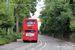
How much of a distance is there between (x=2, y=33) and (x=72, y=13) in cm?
1268

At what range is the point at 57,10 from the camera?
3378cm

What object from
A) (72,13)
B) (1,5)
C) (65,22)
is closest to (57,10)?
(65,22)

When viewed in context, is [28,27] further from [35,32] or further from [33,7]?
[33,7]

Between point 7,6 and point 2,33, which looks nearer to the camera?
point 7,6

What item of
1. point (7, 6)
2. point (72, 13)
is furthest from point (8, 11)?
point (72, 13)

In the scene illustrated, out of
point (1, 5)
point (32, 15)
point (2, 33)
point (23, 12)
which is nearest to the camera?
point (1, 5)

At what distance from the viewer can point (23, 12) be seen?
40.8m

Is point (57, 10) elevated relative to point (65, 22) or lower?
elevated

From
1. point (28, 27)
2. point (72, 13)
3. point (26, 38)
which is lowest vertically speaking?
point (26, 38)

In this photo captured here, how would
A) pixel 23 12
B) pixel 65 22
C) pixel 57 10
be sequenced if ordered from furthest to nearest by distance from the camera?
pixel 23 12 → pixel 57 10 → pixel 65 22

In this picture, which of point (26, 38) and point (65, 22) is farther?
point (65, 22)

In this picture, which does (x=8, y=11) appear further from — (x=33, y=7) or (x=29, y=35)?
(x=33, y=7)

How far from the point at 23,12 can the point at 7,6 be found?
16611 mm

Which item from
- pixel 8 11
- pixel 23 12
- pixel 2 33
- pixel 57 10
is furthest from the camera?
pixel 23 12
